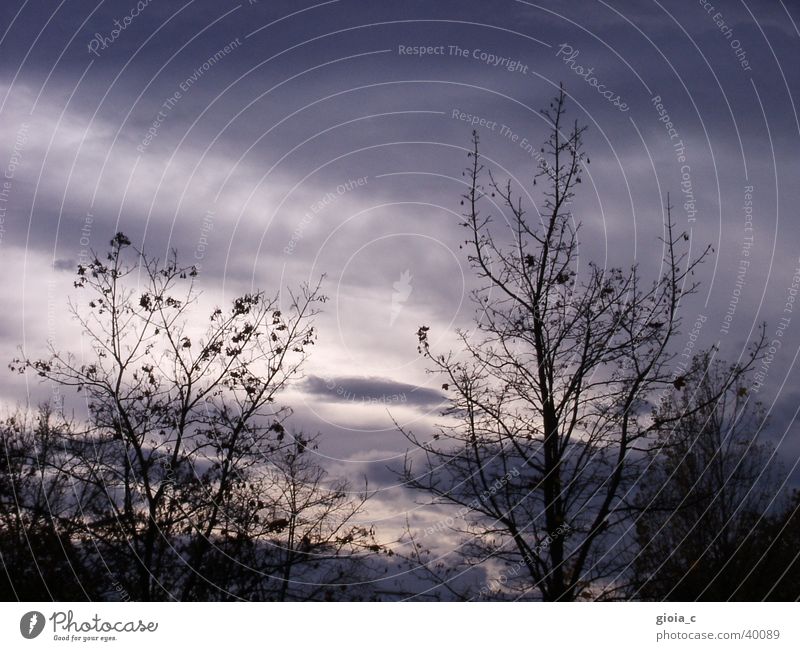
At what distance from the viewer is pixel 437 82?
39.6 feet

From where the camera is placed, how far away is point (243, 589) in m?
11.9

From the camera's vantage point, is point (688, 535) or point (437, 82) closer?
point (437, 82)

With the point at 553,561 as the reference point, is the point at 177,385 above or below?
above

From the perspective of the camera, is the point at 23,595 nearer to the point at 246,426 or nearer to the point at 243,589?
the point at 243,589

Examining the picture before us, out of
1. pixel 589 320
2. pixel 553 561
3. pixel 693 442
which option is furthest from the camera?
pixel 693 442

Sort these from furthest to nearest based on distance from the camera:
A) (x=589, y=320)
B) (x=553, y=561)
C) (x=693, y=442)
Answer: (x=693, y=442)
(x=589, y=320)
(x=553, y=561)

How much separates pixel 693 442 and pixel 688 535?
5.91ft

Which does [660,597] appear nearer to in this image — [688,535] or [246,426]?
[688,535]

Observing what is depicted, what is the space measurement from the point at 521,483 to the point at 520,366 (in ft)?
5.52

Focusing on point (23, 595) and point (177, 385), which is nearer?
point (23, 595)

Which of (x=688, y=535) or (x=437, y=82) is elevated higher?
(x=437, y=82)

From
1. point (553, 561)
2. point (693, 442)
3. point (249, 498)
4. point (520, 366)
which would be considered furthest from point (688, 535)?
point (249, 498)

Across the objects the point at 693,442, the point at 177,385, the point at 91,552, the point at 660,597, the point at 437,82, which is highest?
the point at 437,82

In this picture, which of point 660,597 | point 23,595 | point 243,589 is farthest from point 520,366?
point 23,595
